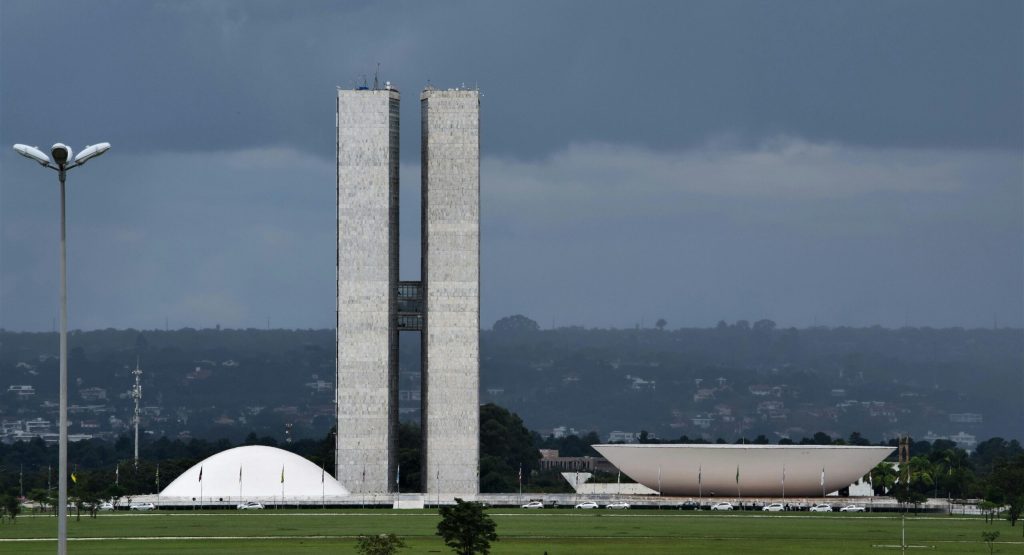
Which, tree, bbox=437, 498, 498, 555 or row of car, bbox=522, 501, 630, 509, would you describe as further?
row of car, bbox=522, 501, 630, 509

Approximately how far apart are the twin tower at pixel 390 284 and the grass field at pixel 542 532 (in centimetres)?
1625

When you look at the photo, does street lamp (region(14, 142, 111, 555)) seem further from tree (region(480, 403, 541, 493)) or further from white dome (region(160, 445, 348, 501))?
tree (region(480, 403, 541, 493))

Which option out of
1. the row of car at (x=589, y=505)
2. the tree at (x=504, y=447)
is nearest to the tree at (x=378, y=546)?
the row of car at (x=589, y=505)

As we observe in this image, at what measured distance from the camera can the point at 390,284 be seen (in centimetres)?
11431

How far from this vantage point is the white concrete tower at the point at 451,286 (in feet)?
371

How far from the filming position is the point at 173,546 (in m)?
63.3

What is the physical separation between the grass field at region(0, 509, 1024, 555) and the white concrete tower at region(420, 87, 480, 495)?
1634cm

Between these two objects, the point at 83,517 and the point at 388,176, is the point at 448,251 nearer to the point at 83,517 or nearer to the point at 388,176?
the point at 388,176

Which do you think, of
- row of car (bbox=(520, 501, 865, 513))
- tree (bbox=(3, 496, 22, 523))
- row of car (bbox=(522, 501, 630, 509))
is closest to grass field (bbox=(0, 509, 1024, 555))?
tree (bbox=(3, 496, 22, 523))

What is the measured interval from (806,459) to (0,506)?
4792 centimetres

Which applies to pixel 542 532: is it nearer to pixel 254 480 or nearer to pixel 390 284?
pixel 254 480

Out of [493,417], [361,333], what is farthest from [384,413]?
[493,417]

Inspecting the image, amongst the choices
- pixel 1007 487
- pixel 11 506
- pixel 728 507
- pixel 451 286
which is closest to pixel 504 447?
pixel 451 286

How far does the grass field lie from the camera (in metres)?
62.2
